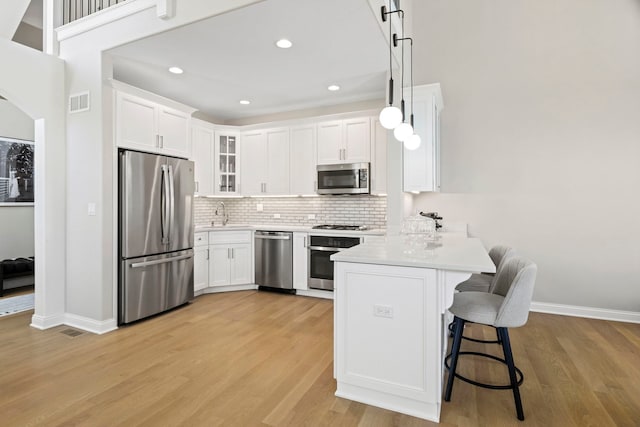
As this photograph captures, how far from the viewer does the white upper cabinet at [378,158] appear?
A: 4438 mm

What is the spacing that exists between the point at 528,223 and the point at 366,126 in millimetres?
2362

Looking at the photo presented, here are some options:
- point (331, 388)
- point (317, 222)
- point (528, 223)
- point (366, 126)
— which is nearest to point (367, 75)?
point (366, 126)

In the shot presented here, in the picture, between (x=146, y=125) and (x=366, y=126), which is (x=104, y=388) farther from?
(x=366, y=126)

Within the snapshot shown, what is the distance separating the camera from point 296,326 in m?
3.52

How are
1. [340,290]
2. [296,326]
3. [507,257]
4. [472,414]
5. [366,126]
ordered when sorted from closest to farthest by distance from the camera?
[472,414] → [340,290] → [507,257] → [296,326] → [366,126]

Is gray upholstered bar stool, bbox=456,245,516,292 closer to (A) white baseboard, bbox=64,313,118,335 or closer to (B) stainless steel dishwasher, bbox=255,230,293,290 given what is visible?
(B) stainless steel dishwasher, bbox=255,230,293,290

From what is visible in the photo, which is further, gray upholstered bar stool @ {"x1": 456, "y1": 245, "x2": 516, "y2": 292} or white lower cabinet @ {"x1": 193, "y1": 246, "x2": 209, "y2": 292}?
white lower cabinet @ {"x1": 193, "y1": 246, "x2": 209, "y2": 292}

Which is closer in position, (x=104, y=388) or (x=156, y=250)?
(x=104, y=388)

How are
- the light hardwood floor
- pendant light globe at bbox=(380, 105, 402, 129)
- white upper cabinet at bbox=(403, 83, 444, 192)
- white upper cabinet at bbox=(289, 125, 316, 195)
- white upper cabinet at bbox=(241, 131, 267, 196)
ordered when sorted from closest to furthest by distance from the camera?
the light hardwood floor < pendant light globe at bbox=(380, 105, 402, 129) < white upper cabinet at bbox=(403, 83, 444, 192) < white upper cabinet at bbox=(289, 125, 316, 195) < white upper cabinet at bbox=(241, 131, 267, 196)

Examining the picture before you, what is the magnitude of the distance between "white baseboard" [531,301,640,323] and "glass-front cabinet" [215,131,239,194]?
14.9 feet

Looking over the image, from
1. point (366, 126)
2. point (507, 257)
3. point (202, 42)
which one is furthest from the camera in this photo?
point (366, 126)

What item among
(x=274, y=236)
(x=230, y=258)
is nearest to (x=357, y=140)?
(x=274, y=236)

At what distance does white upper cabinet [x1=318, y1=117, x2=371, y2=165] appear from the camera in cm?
454

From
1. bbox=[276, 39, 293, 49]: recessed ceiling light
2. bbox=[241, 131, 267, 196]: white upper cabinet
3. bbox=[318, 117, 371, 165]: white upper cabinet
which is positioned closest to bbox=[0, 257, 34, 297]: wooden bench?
bbox=[241, 131, 267, 196]: white upper cabinet
